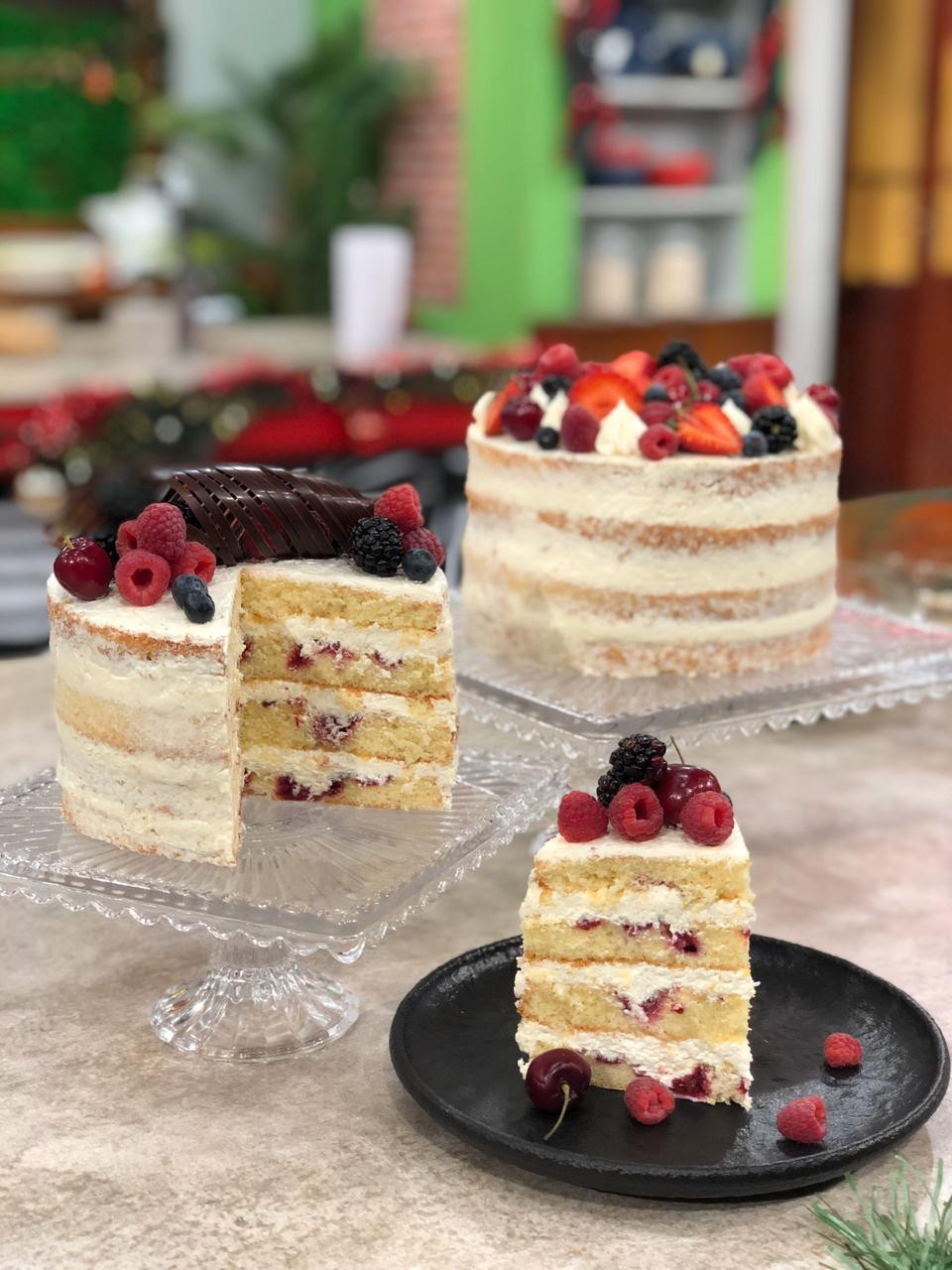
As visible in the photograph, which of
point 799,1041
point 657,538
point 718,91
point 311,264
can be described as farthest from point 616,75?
point 799,1041

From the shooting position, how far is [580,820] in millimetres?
1550

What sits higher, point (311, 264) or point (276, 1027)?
point (311, 264)

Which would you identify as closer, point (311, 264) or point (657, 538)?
point (657, 538)

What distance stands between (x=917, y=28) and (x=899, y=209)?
2.54 feet

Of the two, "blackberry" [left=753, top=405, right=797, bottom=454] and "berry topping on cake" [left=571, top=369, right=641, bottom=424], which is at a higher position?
"berry topping on cake" [left=571, top=369, right=641, bottom=424]

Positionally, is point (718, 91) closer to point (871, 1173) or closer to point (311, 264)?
point (311, 264)

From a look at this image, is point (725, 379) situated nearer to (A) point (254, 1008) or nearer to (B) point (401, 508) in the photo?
(B) point (401, 508)

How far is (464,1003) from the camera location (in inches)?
67.4

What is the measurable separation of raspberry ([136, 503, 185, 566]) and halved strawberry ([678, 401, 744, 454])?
2.69 ft

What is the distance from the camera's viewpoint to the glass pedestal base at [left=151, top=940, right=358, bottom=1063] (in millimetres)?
1757

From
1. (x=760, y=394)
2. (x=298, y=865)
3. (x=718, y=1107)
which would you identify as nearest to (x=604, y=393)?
(x=760, y=394)

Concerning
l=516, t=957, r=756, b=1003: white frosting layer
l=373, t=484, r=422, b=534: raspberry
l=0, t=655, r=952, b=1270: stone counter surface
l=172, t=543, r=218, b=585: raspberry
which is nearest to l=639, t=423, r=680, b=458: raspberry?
l=373, t=484, r=422, b=534: raspberry

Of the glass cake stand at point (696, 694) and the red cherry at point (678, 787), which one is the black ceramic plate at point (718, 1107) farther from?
the glass cake stand at point (696, 694)

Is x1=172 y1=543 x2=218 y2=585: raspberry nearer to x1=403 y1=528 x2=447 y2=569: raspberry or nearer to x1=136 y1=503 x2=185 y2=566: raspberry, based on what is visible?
x1=136 y1=503 x2=185 y2=566: raspberry
